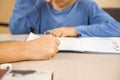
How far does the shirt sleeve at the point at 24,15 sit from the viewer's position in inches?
51.6

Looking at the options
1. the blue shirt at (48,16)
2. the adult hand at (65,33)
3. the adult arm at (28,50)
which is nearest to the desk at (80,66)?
the adult arm at (28,50)

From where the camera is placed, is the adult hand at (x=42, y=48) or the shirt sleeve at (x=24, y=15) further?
the shirt sleeve at (x=24, y=15)

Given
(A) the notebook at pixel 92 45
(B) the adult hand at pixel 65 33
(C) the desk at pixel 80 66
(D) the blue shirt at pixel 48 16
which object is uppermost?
(D) the blue shirt at pixel 48 16

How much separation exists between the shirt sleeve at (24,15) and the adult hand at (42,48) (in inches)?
20.2

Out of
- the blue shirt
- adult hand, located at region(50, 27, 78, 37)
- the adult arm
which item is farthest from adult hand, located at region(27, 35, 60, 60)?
the blue shirt

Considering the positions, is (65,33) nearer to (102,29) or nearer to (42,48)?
(102,29)

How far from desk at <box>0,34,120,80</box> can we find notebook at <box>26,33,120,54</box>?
0.11 feet

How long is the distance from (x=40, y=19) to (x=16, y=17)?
0.15 metres

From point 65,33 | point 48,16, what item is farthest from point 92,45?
point 48,16

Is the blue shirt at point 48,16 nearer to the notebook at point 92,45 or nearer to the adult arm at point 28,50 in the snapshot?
the notebook at point 92,45

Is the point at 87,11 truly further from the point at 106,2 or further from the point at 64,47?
the point at 106,2

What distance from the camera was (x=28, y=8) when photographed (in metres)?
1.32

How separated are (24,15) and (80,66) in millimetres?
699

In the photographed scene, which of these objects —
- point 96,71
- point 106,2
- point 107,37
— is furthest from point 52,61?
point 106,2
